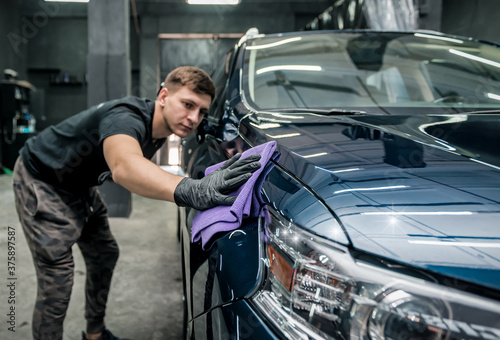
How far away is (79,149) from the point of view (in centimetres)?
159

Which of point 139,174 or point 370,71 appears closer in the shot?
point 139,174

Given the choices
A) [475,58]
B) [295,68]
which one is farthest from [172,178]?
[475,58]

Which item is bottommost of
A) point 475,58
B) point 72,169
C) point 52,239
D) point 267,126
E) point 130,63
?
point 52,239

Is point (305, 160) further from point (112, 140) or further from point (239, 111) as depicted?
point (112, 140)

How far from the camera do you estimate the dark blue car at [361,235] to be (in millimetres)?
548

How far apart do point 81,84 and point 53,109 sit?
1.20 m

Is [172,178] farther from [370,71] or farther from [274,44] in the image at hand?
[370,71]

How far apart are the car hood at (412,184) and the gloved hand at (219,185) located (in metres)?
0.09

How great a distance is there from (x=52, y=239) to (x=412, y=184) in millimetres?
1390

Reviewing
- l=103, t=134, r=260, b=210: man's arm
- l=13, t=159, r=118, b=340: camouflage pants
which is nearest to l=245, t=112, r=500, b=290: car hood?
l=103, t=134, r=260, b=210: man's arm

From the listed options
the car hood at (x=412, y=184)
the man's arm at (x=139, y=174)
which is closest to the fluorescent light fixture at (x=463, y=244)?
the car hood at (x=412, y=184)

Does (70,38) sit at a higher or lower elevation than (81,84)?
higher

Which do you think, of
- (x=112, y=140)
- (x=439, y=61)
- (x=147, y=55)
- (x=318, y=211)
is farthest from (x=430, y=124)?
(x=147, y=55)

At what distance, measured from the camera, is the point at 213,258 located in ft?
2.82
